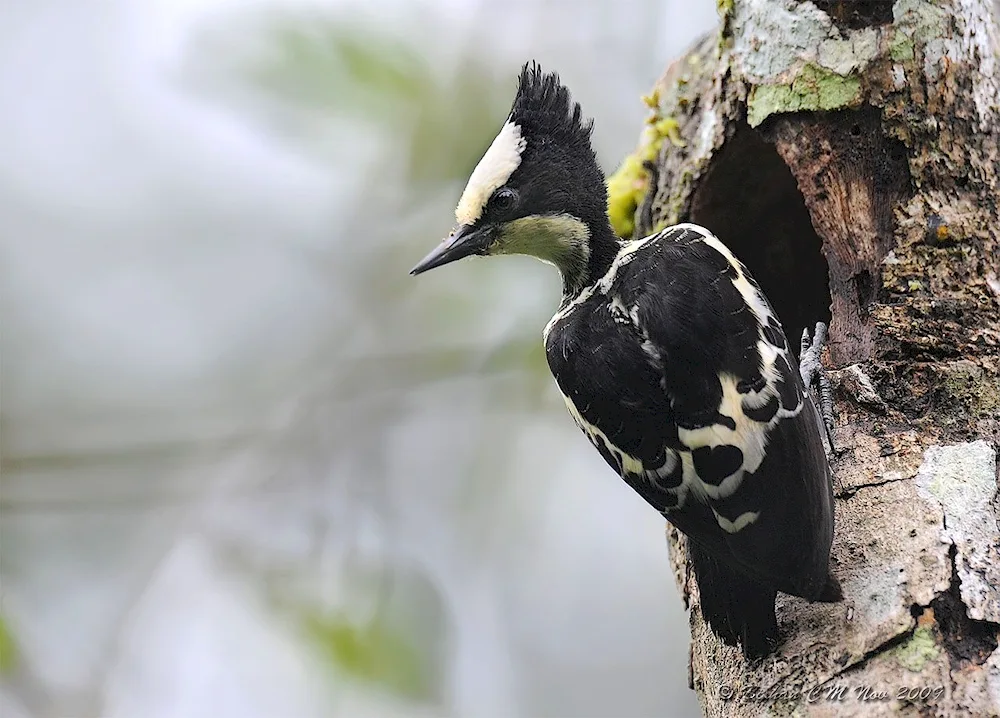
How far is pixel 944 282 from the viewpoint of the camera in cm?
261

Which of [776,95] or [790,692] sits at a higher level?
[776,95]

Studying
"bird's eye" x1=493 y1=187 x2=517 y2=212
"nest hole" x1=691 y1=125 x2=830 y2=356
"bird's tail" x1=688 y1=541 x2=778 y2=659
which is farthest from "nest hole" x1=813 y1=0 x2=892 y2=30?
"bird's tail" x1=688 y1=541 x2=778 y2=659

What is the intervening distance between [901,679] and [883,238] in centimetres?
125

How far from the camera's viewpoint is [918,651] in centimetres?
200

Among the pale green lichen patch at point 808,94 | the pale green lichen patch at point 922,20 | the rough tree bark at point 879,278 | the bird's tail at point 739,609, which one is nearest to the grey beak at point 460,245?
the rough tree bark at point 879,278

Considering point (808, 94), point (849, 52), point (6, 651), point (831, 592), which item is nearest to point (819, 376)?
point (831, 592)

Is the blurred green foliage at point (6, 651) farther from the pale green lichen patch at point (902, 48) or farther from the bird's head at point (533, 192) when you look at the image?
the pale green lichen patch at point (902, 48)

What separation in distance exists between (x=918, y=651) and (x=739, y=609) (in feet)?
1.32

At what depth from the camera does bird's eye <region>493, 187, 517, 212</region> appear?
111 inches

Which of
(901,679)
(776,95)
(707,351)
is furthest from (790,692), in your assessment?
(776,95)

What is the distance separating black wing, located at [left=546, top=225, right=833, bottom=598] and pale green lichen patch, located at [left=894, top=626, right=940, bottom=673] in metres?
0.21

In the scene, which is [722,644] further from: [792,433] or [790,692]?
[792,433]

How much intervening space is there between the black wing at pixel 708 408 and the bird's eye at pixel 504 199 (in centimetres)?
40

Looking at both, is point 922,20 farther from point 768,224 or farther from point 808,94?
point 768,224
